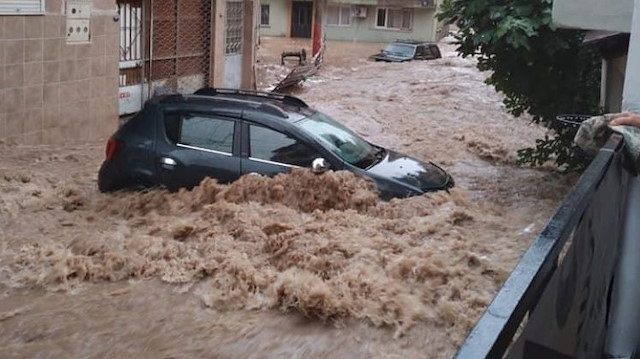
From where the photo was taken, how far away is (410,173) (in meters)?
8.26

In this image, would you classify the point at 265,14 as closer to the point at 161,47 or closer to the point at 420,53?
the point at 420,53

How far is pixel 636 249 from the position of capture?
3877 millimetres

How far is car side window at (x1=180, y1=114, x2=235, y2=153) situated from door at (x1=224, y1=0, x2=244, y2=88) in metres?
9.88

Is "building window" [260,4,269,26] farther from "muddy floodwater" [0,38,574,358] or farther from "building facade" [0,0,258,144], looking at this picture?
"muddy floodwater" [0,38,574,358]

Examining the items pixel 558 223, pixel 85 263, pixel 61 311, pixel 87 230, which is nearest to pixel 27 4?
pixel 87 230

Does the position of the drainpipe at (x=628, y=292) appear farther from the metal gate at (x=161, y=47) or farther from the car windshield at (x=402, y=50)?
the car windshield at (x=402, y=50)

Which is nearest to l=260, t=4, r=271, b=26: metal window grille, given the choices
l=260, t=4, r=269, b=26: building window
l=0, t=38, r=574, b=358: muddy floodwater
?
l=260, t=4, r=269, b=26: building window

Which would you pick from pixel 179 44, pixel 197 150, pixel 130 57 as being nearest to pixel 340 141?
pixel 197 150

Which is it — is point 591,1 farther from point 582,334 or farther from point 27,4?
point 27,4

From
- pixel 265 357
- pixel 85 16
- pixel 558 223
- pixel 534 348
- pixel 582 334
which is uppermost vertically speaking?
pixel 85 16

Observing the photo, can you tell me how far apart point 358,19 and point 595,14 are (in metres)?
39.1

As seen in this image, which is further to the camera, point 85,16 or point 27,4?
point 85,16

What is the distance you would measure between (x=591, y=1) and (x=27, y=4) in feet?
26.5

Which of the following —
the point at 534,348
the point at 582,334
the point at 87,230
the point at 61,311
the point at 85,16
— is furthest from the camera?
the point at 85,16
